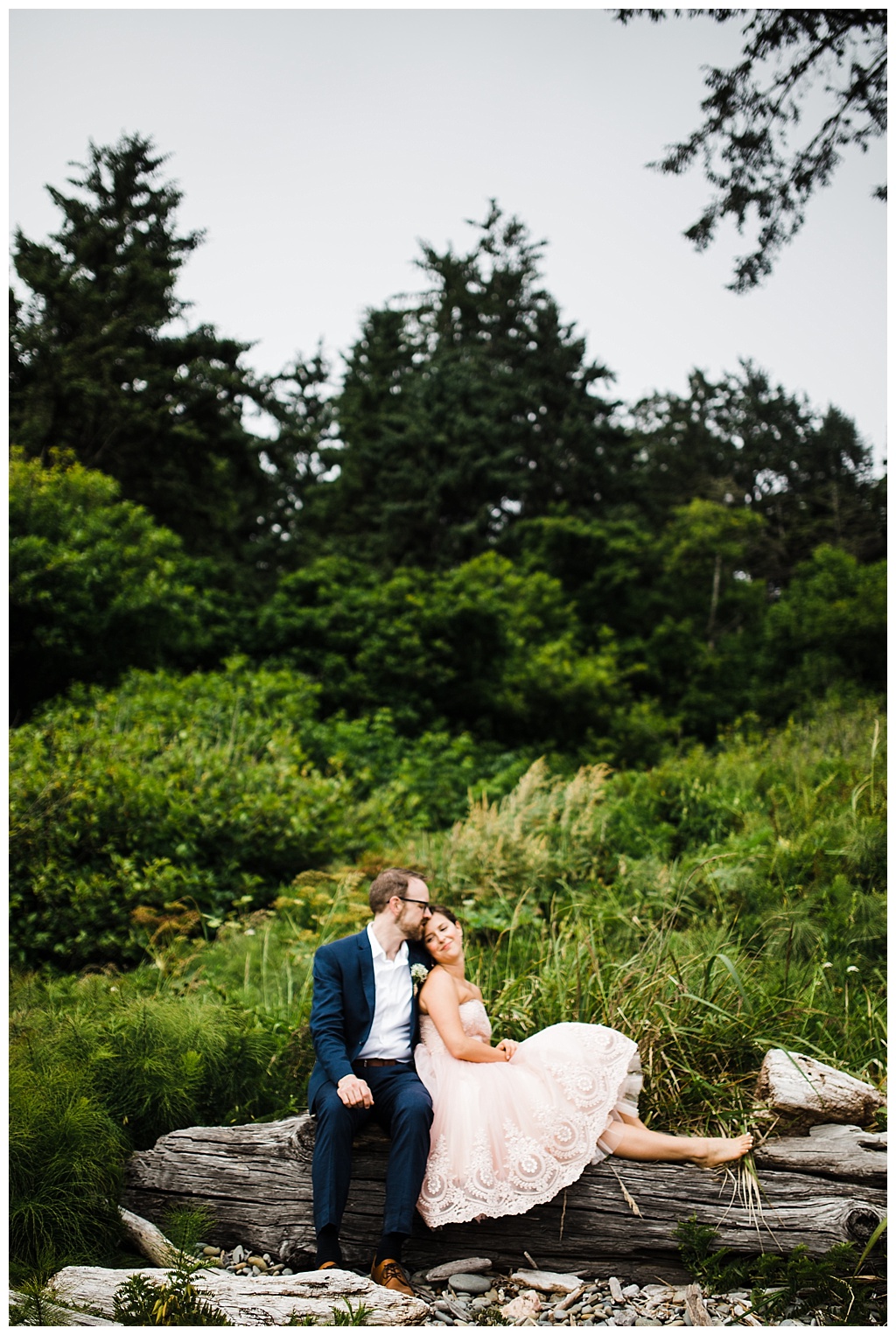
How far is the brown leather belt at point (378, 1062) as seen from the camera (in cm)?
289

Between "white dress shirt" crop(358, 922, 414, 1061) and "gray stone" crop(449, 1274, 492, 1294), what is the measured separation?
25.2 inches

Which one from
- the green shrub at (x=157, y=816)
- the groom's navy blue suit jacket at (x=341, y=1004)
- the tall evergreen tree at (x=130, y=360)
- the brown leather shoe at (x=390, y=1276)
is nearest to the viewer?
the brown leather shoe at (x=390, y=1276)

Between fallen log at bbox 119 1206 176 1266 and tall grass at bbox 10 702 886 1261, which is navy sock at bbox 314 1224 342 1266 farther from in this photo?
tall grass at bbox 10 702 886 1261

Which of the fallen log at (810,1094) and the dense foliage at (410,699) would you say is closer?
the fallen log at (810,1094)

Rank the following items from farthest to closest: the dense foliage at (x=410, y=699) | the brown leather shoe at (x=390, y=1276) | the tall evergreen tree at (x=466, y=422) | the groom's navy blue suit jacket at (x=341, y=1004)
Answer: the tall evergreen tree at (x=466, y=422)
the dense foliage at (x=410, y=699)
the groom's navy blue suit jacket at (x=341, y=1004)
the brown leather shoe at (x=390, y=1276)

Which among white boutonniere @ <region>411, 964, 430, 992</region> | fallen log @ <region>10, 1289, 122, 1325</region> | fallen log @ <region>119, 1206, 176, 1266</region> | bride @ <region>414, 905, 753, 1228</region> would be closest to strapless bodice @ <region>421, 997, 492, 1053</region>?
bride @ <region>414, 905, 753, 1228</region>

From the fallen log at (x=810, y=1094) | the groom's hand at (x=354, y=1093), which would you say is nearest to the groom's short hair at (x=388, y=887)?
the groom's hand at (x=354, y=1093)

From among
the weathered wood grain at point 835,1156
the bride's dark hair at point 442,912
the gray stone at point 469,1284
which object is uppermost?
the bride's dark hair at point 442,912

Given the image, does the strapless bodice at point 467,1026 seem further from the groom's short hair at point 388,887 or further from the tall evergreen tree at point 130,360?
the tall evergreen tree at point 130,360

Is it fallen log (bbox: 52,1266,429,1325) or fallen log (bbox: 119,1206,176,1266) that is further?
fallen log (bbox: 119,1206,176,1266)

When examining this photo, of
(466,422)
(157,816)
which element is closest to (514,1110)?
(157,816)

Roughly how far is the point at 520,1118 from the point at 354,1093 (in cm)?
54

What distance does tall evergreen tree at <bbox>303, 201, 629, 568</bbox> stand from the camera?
1845cm

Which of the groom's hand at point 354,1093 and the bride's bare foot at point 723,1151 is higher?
the groom's hand at point 354,1093
